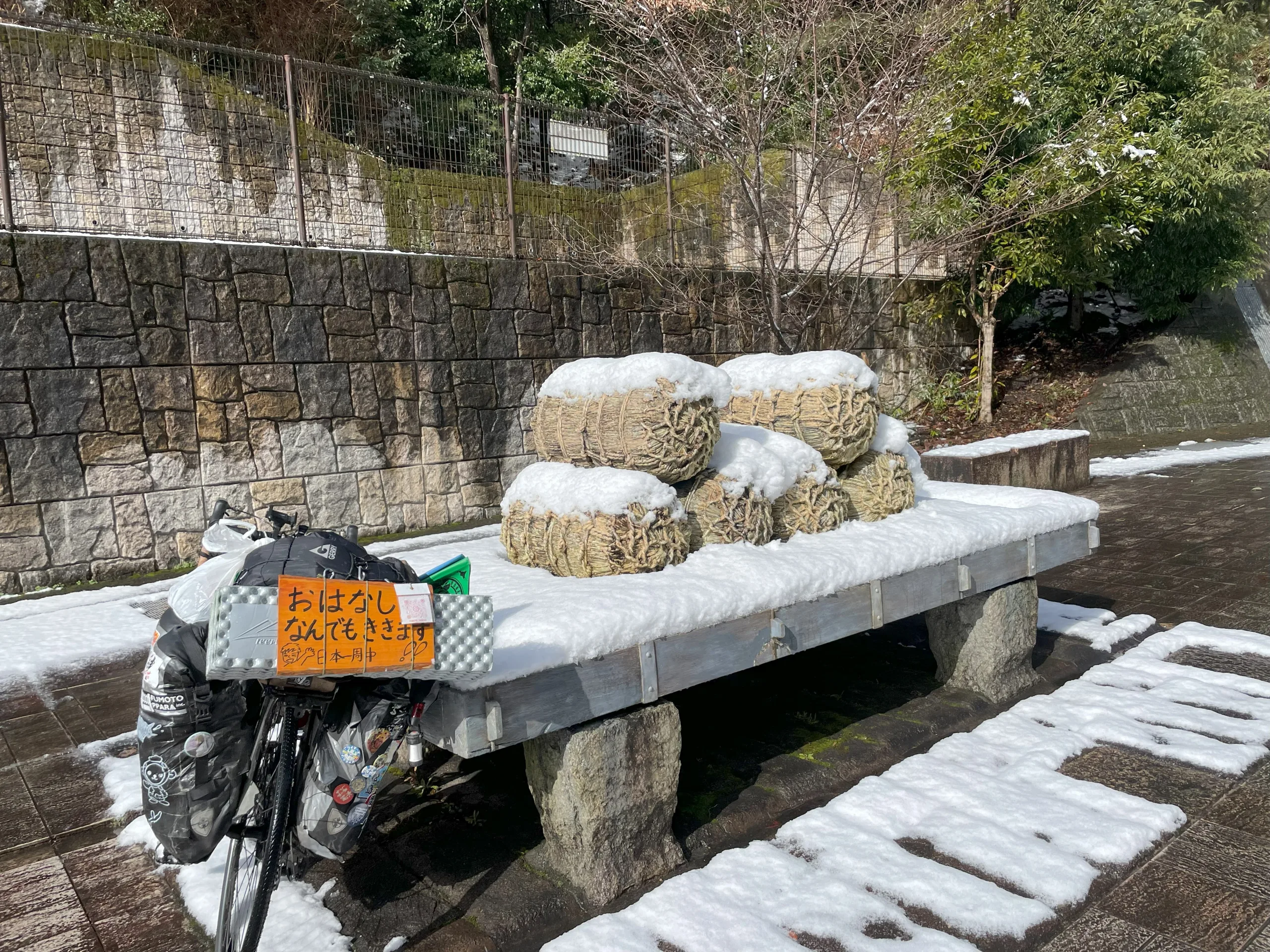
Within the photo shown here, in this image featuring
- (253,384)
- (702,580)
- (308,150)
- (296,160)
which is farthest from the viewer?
(308,150)

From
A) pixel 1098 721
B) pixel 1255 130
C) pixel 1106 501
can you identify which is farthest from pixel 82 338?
pixel 1255 130

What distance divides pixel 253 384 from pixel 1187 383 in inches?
526

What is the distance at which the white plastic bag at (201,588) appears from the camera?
6.08ft

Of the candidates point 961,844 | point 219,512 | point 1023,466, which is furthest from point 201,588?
point 1023,466

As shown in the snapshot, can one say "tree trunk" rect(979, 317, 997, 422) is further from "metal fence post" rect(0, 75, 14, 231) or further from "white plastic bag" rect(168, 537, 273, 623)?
"white plastic bag" rect(168, 537, 273, 623)

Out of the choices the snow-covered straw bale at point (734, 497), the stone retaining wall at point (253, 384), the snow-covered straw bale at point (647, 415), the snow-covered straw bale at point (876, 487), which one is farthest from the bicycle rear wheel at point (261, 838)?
the stone retaining wall at point (253, 384)

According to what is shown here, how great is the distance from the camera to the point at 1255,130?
1238 centimetres

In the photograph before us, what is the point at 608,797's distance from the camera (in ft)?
7.54

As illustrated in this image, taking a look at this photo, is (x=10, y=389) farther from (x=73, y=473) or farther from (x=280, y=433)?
(x=280, y=433)

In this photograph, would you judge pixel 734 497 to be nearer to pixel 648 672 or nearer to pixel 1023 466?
pixel 648 672

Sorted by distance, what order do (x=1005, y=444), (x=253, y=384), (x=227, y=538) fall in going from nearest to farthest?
A: (x=227, y=538) < (x=253, y=384) < (x=1005, y=444)

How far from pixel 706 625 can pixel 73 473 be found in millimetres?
5480

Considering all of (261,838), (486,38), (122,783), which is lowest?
(122,783)

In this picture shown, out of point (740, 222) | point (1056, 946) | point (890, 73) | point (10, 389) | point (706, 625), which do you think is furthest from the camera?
point (740, 222)
